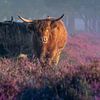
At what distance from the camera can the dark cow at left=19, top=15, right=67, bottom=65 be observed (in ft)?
42.3

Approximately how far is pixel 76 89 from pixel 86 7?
144 feet

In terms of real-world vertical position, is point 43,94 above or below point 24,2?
below

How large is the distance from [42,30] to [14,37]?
7.41ft

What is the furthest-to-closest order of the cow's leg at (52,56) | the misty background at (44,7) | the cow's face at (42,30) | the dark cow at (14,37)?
the misty background at (44,7) < the dark cow at (14,37) < the cow's leg at (52,56) < the cow's face at (42,30)

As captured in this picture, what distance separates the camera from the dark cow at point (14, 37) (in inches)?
575

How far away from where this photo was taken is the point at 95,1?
49594 mm

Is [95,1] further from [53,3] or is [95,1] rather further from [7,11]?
[7,11]

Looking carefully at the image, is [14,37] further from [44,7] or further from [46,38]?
[44,7]

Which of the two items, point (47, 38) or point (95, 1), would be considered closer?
point (47, 38)

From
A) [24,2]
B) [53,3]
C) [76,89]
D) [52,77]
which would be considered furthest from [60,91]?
[24,2]

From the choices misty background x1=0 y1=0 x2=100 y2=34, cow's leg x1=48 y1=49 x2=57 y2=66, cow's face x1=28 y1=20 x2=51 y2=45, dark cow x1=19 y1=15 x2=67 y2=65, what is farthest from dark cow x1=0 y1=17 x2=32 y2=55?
misty background x1=0 y1=0 x2=100 y2=34

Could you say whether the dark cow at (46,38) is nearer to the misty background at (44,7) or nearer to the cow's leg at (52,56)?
the cow's leg at (52,56)

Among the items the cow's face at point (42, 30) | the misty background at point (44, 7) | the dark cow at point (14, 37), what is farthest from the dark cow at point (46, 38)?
the misty background at point (44, 7)

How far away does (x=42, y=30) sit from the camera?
12.8 metres
